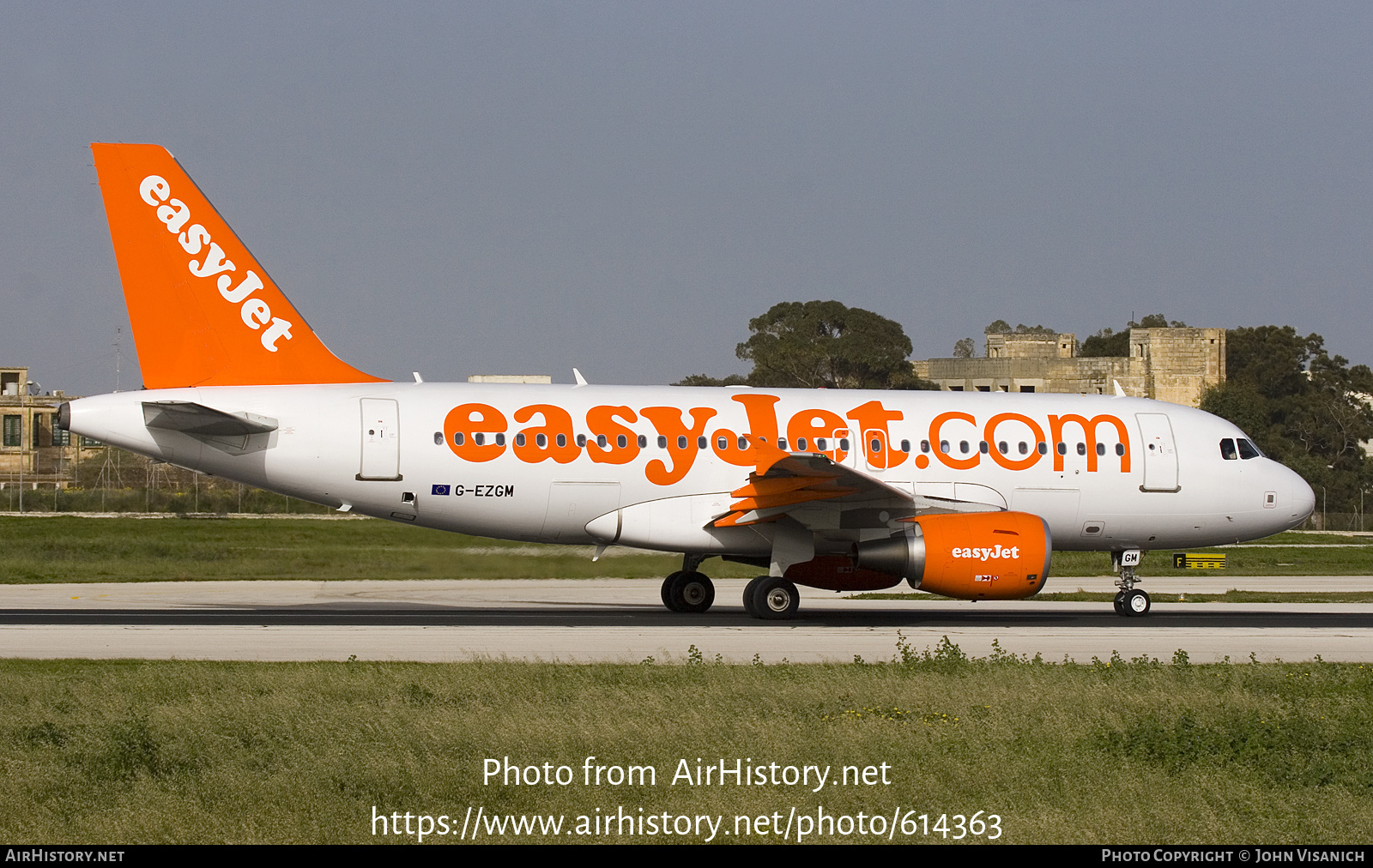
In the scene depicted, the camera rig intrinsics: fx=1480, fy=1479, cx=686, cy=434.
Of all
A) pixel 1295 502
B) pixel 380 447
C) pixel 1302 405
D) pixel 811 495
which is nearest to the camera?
pixel 811 495

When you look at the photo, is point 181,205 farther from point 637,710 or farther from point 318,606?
point 637,710

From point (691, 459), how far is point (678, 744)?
12237mm

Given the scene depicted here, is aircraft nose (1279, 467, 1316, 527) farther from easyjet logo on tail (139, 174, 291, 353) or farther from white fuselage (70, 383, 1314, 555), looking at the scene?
easyjet logo on tail (139, 174, 291, 353)

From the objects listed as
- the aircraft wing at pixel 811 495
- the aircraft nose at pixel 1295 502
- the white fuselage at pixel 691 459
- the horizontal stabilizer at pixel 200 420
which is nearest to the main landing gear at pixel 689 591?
the white fuselage at pixel 691 459

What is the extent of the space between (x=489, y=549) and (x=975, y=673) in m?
12.6

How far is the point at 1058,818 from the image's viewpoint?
29.4 feet

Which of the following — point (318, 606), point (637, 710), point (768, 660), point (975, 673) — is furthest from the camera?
point (318, 606)

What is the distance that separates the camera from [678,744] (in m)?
11.0

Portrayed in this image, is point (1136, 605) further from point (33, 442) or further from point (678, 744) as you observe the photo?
point (33, 442)

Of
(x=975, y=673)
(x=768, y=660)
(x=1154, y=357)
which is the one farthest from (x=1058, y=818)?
(x=1154, y=357)

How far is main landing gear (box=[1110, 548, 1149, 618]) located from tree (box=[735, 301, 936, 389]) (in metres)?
53.6

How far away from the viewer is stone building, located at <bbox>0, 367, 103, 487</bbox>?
8757 centimetres

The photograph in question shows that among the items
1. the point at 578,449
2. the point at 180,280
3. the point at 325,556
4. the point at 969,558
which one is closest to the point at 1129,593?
the point at 969,558

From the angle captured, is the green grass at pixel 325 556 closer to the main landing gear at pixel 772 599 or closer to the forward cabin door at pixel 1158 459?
the main landing gear at pixel 772 599
